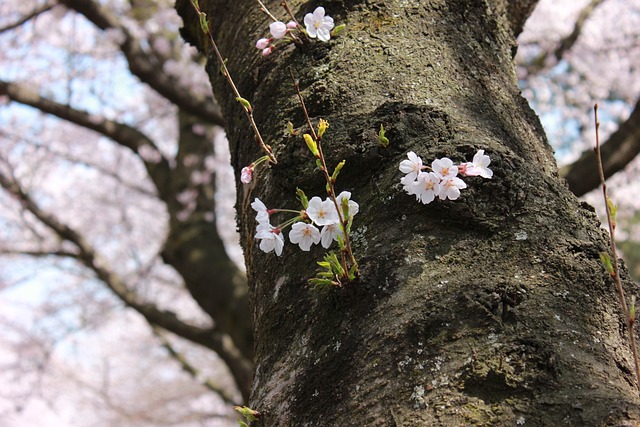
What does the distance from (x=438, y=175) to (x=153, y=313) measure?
4.65 metres

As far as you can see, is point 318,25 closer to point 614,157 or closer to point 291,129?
point 291,129

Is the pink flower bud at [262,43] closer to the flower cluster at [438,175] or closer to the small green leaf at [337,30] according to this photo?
the small green leaf at [337,30]

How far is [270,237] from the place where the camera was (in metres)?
0.97

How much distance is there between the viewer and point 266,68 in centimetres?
126

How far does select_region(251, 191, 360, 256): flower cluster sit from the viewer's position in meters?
0.91

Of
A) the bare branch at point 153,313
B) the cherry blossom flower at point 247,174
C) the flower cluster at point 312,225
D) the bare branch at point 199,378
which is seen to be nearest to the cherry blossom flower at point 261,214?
the flower cluster at point 312,225

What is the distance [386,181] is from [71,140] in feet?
38.1

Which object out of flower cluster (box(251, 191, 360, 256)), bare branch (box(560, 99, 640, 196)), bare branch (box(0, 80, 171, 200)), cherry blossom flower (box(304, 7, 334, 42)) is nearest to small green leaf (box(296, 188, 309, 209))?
flower cluster (box(251, 191, 360, 256))

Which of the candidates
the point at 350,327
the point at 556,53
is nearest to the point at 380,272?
the point at 350,327

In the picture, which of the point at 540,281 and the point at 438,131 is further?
the point at 438,131

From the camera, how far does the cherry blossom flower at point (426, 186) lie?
0.91m

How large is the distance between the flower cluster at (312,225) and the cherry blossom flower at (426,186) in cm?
10

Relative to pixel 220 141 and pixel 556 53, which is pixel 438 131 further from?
pixel 220 141

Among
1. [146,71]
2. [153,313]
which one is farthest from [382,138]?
[153,313]
